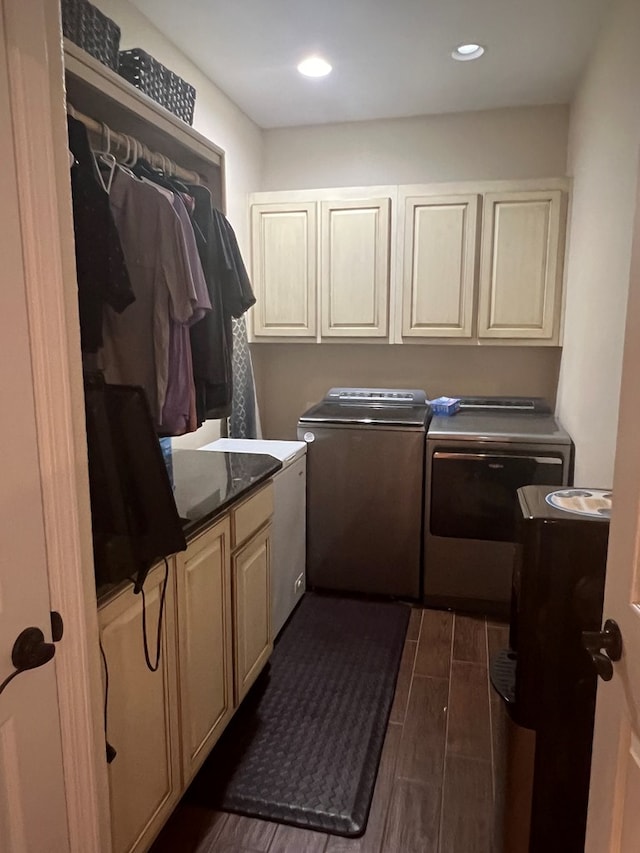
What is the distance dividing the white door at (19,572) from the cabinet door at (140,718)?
0.82 feet

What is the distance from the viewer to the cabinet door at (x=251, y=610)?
1979 millimetres

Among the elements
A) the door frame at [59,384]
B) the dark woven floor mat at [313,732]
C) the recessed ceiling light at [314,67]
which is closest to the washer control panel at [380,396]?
the dark woven floor mat at [313,732]

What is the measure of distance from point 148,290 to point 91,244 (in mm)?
301

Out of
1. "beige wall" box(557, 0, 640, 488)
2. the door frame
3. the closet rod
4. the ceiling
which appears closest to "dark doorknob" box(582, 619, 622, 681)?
the door frame

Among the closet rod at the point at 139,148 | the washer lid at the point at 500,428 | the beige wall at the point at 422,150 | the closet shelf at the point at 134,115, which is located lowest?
the washer lid at the point at 500,428

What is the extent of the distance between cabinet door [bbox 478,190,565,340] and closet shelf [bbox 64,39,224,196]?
4.97ft

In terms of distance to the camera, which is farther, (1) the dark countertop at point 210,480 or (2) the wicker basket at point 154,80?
(2) the wicker basket at point 154,80

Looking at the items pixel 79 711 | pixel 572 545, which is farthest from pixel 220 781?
pixel 572 545

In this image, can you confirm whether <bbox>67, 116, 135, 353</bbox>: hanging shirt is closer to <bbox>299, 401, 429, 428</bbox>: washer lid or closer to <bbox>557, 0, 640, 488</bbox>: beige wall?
<bbox>557, 0, 640, 488</bbox>: beige wall

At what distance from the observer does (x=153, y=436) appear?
1264 mm

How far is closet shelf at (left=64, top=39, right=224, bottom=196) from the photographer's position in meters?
1.51

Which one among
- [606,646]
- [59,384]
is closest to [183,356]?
[59,384]

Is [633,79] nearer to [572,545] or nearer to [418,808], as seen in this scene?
[572,545]

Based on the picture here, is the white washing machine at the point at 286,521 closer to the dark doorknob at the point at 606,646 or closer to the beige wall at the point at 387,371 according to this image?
the beige wall at the point at 387,371
